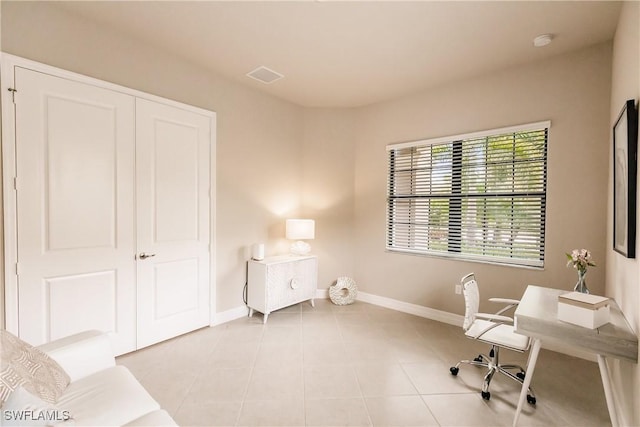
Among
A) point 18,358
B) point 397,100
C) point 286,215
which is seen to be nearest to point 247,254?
point 286,215

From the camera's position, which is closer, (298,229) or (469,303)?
(469,303)

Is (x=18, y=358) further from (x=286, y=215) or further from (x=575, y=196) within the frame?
(x=575, y=196)

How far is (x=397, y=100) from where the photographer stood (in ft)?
13.0

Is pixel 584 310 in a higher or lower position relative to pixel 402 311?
higher

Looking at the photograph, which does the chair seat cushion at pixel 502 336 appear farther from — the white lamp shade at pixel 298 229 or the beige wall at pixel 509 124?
the white lamp shade at pixel 298 229

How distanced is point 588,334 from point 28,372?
275cm

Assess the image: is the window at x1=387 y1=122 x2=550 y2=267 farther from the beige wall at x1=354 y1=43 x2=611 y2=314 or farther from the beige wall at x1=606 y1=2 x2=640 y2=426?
the beige wall at x1=606 y1=2 x2=640 y2=426

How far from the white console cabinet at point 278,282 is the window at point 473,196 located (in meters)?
1.27

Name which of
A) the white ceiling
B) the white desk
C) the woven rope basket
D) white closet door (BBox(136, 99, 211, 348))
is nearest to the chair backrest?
the white desk

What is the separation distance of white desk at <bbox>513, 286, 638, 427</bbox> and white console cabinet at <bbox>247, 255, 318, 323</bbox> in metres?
2.49

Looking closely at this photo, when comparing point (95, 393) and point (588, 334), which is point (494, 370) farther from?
point (95, 393)

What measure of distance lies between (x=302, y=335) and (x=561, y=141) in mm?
3254

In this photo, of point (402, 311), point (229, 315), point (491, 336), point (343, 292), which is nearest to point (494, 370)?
point (491, 336)

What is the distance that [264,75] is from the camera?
336 cm
